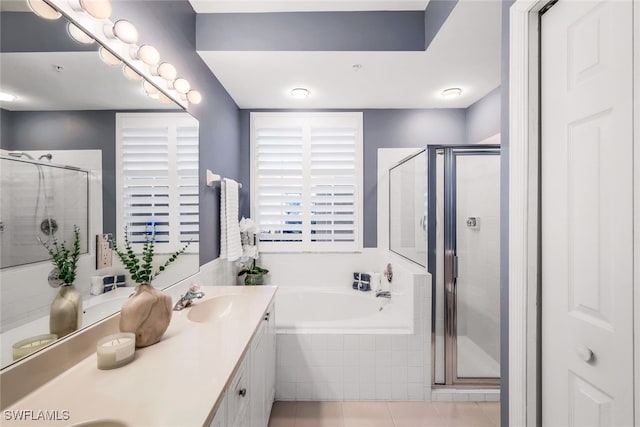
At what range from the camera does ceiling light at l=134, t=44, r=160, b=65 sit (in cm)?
129

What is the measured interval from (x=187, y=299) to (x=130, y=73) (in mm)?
1135

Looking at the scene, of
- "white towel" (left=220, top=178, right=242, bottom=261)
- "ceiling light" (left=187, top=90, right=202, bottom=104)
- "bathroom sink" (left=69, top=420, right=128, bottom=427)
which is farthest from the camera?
"white towel" (left=220, top=178, right=242, bottom=261)

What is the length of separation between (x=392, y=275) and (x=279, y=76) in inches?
80.5

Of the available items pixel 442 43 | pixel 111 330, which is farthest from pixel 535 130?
pixel 111 330

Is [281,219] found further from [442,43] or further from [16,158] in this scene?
[16,158]

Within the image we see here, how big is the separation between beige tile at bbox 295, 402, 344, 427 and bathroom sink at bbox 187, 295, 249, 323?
0.94 m

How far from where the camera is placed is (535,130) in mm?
1061

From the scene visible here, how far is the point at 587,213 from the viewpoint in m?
0.88

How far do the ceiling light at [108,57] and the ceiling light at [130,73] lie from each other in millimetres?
37

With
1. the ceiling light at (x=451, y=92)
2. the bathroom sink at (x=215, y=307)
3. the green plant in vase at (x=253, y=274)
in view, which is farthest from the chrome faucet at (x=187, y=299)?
the ceiling light at (x=451, y=92)

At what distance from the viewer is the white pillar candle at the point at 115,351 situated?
894 millimetres

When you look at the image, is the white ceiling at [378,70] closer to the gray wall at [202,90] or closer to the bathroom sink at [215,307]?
the gray wall at [202,90]

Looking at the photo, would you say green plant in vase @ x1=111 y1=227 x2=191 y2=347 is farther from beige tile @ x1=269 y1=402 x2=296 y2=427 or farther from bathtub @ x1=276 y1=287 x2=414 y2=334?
bathtub @ x1=276 y1=287 x2=414 y2=334

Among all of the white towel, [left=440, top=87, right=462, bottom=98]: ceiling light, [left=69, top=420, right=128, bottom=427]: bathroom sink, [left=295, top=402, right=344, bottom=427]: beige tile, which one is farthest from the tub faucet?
[left=69, top=420, right=128, bottom=427]: bathroom sink
